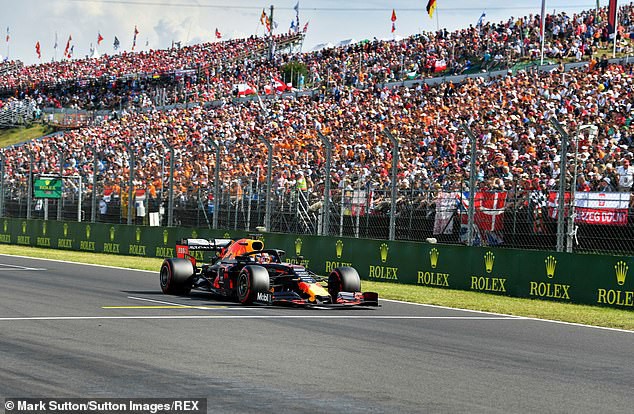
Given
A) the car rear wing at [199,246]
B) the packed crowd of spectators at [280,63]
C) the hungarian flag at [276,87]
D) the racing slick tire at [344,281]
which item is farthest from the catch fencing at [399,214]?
the hungarian flag at [276,87]

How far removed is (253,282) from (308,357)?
231 inches

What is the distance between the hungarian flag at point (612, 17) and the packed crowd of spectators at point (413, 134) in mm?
874

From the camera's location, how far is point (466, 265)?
70.0 ft

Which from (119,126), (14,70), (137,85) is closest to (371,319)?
(119,126)

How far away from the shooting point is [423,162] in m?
28.7

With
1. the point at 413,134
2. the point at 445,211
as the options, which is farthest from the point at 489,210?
the point at 413,134

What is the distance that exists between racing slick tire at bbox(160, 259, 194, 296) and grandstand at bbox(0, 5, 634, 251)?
631 centimetres

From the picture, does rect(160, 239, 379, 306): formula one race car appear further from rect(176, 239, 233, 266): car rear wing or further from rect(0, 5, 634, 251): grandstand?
rect(0, 5, 634, 251): grandstand

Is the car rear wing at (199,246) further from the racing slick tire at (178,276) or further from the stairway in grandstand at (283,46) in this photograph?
the stairway in grandstand at (283,46)

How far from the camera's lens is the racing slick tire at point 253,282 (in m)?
16.1

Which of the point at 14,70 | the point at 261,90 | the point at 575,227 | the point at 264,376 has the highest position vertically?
the point at 14,70

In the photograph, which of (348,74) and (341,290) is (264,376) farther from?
(348,74)

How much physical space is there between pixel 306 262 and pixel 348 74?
65.6ft

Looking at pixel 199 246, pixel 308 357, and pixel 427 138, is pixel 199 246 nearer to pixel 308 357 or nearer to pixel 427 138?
pixel 308 357
